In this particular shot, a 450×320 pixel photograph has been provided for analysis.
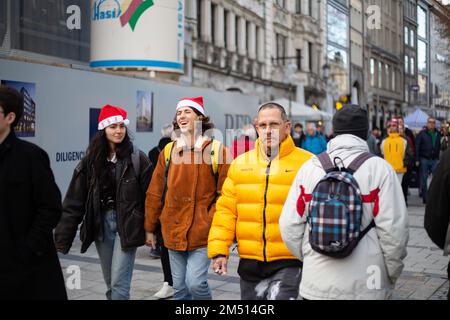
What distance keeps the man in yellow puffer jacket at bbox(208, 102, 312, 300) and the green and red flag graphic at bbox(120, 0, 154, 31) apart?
32.2ft

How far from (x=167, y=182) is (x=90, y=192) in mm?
608

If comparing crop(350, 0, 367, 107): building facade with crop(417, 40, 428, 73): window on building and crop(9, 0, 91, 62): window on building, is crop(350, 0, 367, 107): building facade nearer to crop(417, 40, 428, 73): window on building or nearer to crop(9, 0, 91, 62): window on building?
crop(417, 40, 428, 73): window on building

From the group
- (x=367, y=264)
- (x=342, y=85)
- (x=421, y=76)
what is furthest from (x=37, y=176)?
(x=421, y=76)

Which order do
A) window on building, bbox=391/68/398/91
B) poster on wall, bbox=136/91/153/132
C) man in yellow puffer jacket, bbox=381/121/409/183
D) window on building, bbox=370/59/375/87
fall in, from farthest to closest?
1. window on building, bbox=391/68/398/91
2. window on building, bbox=370/59/375/87
3. man in yellow puffer jacket, bbox=381/121/409/183
4. poster on wall, bbox=136/91/153/132

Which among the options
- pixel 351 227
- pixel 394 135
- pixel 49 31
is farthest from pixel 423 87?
pixel 351 227

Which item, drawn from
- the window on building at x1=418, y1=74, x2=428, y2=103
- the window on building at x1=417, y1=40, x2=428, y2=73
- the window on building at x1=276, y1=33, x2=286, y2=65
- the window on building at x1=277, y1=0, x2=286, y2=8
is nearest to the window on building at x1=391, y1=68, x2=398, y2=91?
the window on building at x1=418, y1=74, x2=428, y2=103

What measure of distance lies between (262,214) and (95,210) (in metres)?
1.59

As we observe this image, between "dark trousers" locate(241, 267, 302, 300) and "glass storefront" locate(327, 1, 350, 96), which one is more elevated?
"glass storefront" locate(327, 1, 350, 96)

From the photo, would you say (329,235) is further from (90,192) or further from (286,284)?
(90,192)

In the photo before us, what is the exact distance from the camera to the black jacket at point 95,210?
5.14 meters

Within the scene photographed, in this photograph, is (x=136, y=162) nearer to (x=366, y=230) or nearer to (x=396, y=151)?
(x=366, y=230)

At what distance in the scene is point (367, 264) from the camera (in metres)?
3.39

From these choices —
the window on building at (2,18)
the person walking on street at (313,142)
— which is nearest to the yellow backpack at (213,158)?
the window on building at (2,18)

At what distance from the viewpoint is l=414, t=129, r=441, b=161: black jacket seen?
15594mm
